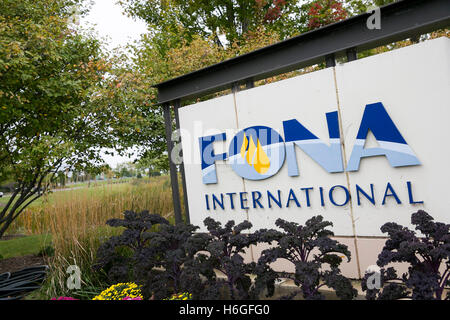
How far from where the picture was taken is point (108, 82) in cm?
567

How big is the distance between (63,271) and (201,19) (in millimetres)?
11481

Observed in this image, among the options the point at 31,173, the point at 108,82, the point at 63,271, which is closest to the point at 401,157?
the point at 63,271

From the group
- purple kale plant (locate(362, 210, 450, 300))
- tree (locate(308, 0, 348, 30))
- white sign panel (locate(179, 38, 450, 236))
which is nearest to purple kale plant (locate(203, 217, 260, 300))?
purple kale plant (locate(362, 210, 450, 300))

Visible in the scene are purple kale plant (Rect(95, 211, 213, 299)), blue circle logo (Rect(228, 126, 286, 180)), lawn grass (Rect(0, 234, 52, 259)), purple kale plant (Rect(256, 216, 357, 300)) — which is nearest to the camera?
purple kale plant (Rect(256, 216, 357, 300))

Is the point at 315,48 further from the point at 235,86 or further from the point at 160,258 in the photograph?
the point at 160,258

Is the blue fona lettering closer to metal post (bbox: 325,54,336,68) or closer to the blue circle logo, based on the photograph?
the blue circle logo

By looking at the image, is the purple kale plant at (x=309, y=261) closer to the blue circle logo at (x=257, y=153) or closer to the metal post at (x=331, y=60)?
the blue circle logo at (x=257, y=153)

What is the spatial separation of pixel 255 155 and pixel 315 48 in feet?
4.12

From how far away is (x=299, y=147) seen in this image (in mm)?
3557

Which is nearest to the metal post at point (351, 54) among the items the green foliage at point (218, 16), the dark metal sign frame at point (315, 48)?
the dark metal sign frame at point (315, 48)

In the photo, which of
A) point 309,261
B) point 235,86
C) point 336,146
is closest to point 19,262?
point 235,86

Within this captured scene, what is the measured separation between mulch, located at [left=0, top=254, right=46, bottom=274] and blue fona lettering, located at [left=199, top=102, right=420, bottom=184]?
331 centimetres

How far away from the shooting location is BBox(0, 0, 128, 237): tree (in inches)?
188
